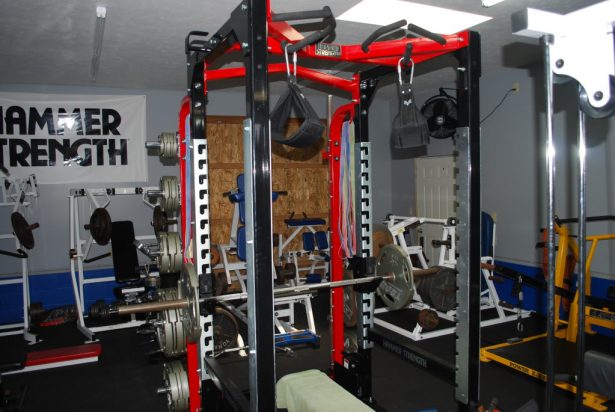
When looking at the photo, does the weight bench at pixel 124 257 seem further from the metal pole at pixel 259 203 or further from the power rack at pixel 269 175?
the metal pole at pixel 259 203

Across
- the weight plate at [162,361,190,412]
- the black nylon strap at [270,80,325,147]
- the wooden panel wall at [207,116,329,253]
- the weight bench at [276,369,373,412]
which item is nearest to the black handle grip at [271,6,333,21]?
the black nylon strap at [270,80,325,147]

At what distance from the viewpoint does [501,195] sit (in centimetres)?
512

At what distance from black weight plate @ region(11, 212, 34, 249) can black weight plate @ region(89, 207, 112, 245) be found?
562 millimetres

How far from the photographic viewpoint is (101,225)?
14.5ft

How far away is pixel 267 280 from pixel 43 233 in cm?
466

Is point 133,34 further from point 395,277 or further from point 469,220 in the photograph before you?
point 469,220

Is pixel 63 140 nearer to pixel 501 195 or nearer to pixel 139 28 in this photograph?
pixel 139 28

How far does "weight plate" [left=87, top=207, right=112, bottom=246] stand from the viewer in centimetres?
440

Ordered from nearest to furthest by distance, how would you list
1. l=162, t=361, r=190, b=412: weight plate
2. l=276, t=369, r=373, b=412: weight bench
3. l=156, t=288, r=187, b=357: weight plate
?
l=276, t=369, r=373, b=412: weight bench, l=156, t=288, r=187, b=357: weight plate, l=162, t=361, r=190, b=412: weight plate

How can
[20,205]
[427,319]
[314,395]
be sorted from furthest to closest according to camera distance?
1. [20,205]
2. [427,319]
3. [314,395]

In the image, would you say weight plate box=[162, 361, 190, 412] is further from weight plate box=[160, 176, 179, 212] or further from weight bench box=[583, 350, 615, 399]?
weight bench box=[583, 350, 615, 399]

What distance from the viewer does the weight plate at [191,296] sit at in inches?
70.8

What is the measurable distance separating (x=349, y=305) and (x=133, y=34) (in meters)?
2.47

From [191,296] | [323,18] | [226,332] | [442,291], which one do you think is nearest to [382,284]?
[191,296]
